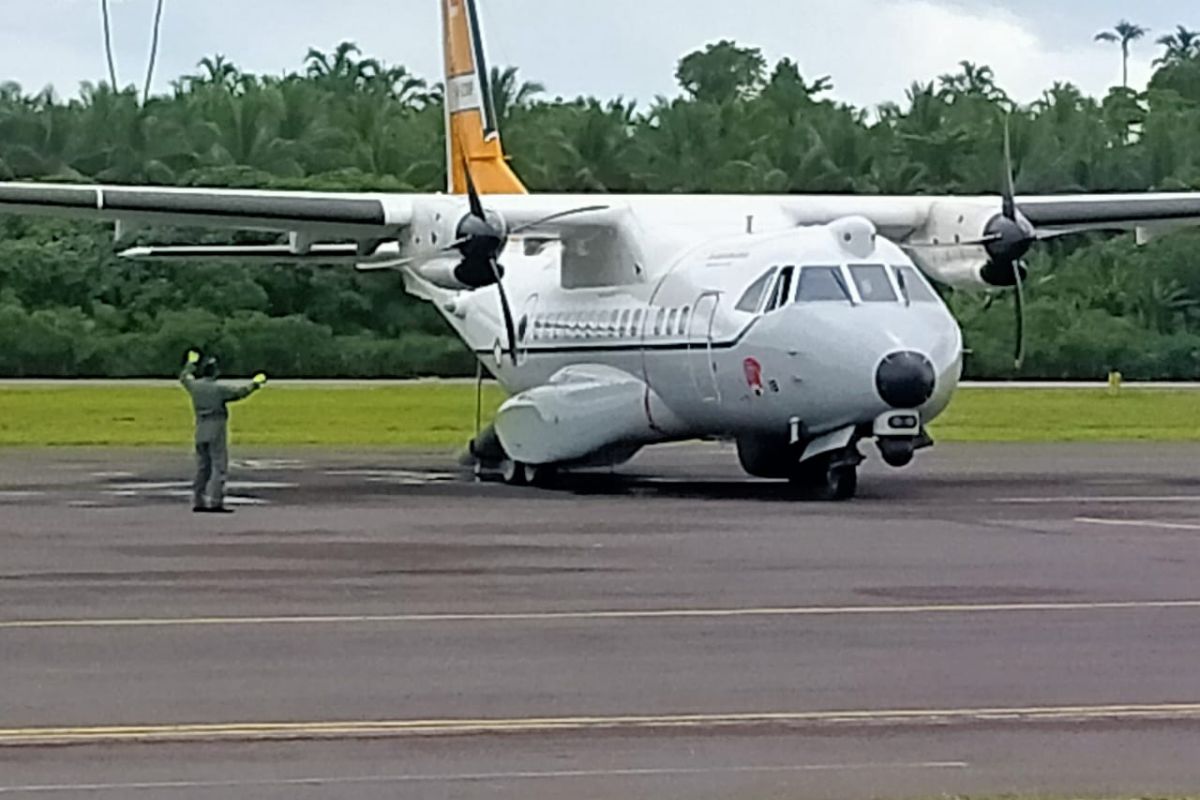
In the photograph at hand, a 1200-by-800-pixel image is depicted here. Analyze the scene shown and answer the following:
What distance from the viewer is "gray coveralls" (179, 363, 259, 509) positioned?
21.9 meters

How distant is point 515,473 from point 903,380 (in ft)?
20.8

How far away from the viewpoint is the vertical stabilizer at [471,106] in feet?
98.9

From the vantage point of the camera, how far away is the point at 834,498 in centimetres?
2333

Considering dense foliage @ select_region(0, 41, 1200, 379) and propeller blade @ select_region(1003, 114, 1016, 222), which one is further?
dense foliage @ select_region(0, 41, 1200, 379)

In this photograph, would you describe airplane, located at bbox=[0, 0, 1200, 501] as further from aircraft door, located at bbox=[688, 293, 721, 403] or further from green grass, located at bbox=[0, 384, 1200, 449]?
green grass, located at bbox=[0, 384, 1200, 449]

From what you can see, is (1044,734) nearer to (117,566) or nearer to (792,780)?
(792,780)

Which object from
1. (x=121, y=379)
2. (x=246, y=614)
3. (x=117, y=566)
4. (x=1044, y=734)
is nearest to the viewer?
(x=1044, y=734)

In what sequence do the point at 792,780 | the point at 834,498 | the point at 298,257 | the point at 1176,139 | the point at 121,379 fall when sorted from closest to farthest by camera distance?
the point at 792,780
the point at 834,498
the point at 298,257
the point at 121,379
the point at 1176,139

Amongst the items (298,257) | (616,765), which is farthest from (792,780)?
(298,257)

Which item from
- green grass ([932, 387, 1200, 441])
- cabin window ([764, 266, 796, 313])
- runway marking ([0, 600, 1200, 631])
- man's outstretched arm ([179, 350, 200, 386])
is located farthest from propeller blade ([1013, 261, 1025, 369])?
green grass ([932, 387, 1200, 441])

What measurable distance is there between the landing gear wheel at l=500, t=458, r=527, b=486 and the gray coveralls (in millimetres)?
4708

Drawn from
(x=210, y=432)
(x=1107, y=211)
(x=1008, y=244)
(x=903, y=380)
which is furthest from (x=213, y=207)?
(x=1107, y=211)

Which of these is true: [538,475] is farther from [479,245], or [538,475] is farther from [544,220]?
[479,245]

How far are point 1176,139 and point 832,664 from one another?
2748 inches
